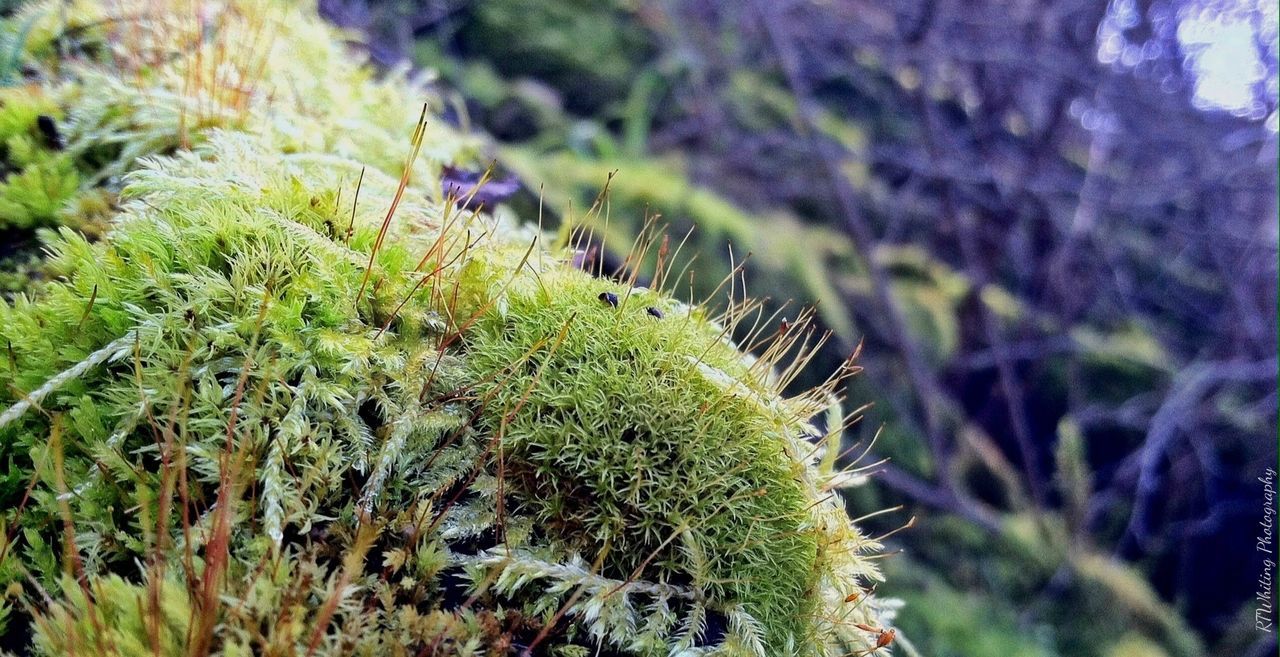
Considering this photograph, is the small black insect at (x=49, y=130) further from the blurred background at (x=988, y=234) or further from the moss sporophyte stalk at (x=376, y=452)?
the blurred background at (x=988, y=234)

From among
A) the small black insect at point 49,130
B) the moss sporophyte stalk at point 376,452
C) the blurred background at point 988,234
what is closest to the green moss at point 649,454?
the moss sporophyte stalk at point 376,452

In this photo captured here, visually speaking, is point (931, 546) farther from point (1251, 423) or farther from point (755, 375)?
point (755, 375)

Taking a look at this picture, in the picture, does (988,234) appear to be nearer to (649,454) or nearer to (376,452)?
(649,454)

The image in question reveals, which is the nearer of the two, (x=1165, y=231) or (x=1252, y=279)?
(x=1252, y=279)

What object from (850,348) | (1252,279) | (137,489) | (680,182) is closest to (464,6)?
(680,182)

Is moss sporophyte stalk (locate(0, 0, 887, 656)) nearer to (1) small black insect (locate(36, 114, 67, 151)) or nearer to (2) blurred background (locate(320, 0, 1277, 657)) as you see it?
(1) small black insect (locate(36, 114, 67, 151))
